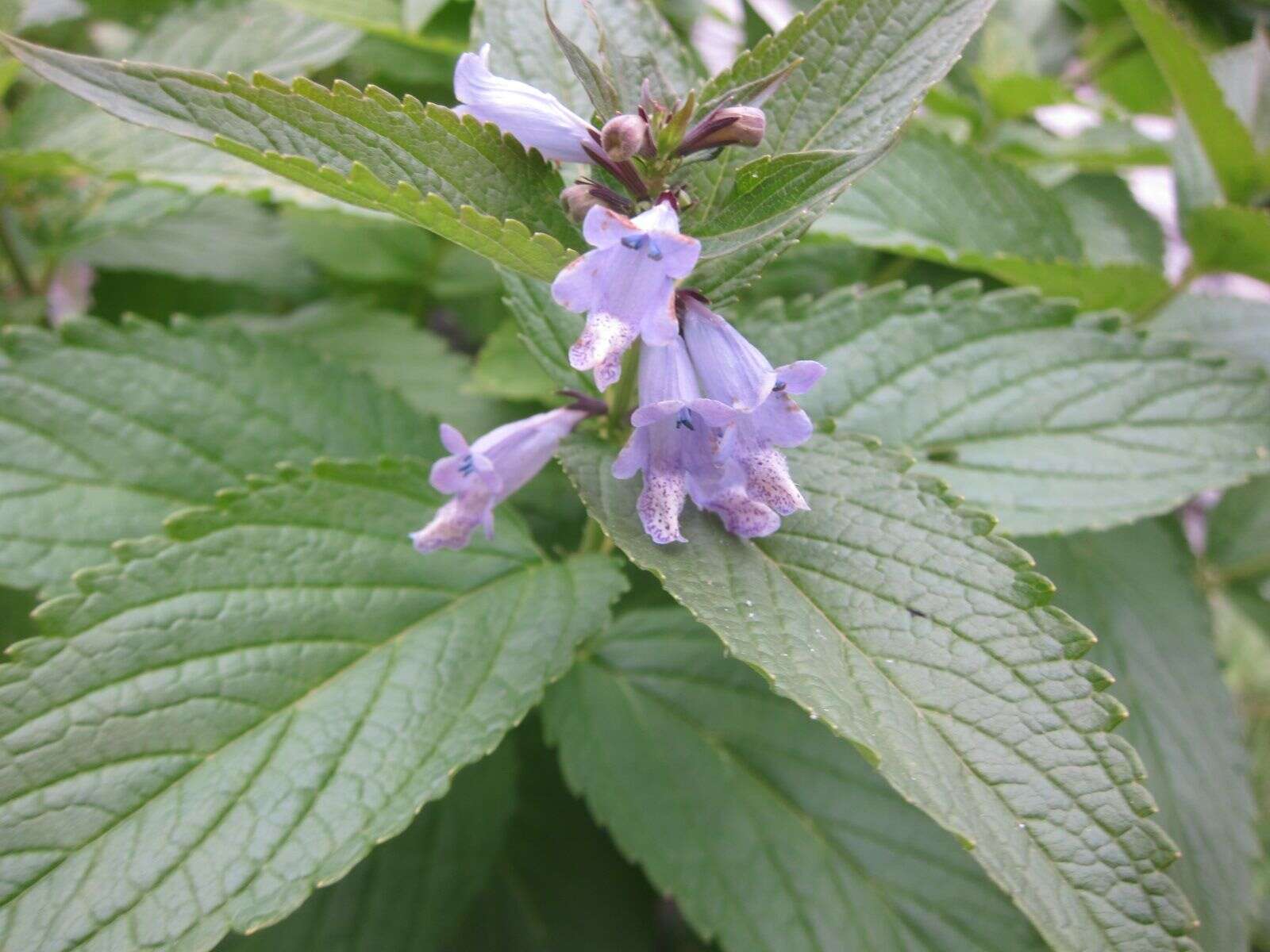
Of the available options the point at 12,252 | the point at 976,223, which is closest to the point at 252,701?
the point at 12,252

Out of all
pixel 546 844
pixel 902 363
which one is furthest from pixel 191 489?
pixel 902 363

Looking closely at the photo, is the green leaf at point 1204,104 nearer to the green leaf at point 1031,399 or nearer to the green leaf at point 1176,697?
the green leaf at point 1031,399

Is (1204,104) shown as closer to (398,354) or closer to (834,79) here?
(834,79)

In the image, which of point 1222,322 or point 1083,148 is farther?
point 1083,148

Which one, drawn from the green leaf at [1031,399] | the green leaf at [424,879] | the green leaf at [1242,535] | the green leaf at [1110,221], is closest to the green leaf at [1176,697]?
the green leaf at [1031,399]

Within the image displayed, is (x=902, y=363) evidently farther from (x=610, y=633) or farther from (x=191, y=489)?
(x=191, y=489)

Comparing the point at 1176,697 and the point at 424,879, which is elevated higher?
the point at 424,879

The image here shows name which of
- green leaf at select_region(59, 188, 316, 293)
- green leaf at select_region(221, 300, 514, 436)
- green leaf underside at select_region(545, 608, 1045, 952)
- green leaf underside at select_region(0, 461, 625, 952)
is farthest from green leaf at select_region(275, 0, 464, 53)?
green leaf underside at select_region(545, 608, 1045, 952)

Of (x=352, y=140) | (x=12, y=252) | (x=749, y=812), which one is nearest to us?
(x=352, y=140)
